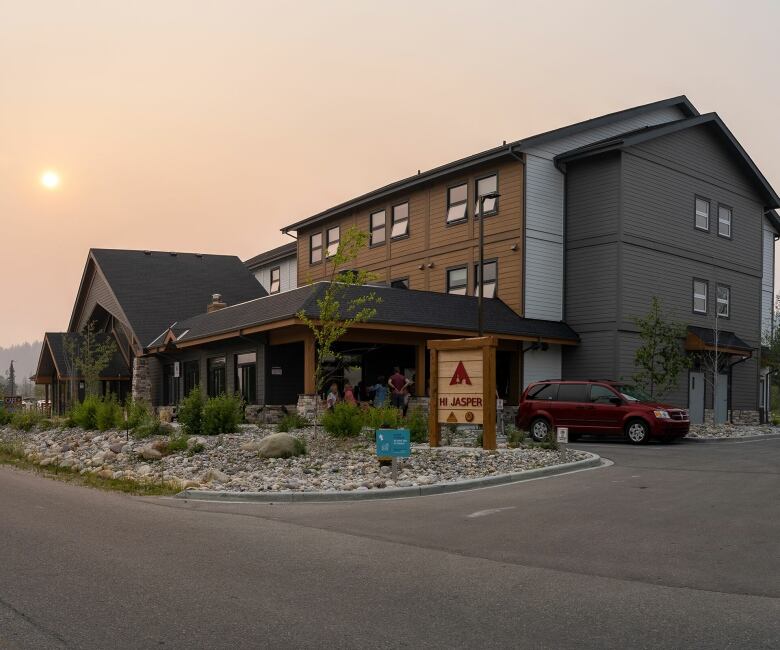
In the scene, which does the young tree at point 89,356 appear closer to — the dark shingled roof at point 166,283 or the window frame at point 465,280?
the dark shingled roof at point 166,283

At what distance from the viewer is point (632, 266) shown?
3002 cm

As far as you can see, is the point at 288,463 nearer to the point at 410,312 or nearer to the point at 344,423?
the point at 344,423

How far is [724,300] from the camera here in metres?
35.0

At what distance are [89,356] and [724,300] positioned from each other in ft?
96.3

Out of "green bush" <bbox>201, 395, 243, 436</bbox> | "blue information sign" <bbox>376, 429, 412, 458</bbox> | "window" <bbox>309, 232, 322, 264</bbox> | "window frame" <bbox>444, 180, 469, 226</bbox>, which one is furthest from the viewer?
"window" <bbox>309, 232, 322, 264</bbox>

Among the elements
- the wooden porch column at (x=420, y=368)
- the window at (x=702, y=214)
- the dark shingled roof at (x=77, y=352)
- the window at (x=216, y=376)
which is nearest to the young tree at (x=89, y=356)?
the dark shingled roof at (x=77, y=352)

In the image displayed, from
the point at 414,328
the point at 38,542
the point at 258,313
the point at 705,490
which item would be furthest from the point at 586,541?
the point at 258,313

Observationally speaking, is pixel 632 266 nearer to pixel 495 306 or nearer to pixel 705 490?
pixel 495 306

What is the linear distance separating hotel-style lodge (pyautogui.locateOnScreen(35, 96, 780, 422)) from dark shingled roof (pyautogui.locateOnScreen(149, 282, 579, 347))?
72 millimetres

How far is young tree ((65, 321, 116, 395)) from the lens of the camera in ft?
131

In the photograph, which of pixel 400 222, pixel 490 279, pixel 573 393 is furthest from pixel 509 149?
pixel 573 393

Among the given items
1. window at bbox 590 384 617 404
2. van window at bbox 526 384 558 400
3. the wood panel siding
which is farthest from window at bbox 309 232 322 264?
window at bbox 590 384 617 404

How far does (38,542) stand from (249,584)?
125 inches

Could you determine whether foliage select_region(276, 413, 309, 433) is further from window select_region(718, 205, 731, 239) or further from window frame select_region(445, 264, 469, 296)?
window select_region(718, 205, 731, 239)
